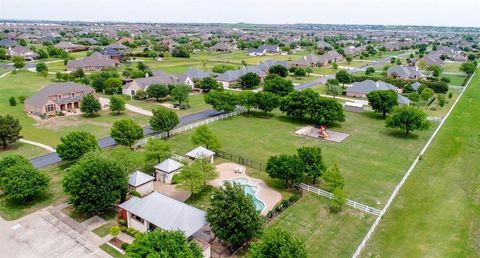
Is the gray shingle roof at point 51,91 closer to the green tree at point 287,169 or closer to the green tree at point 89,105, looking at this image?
the green tree at point 89,105

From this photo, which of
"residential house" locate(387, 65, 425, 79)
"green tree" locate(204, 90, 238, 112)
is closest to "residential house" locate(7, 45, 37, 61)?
"green tree" locate(204, 90, 238, 112)

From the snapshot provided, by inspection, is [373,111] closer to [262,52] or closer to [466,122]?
[466,122]

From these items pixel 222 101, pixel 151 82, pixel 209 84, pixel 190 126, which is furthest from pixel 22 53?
pixel 190 126

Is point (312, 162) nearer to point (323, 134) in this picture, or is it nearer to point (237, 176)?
point (237, 176)

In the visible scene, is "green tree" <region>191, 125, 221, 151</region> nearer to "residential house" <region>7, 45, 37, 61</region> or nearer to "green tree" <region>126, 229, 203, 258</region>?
"green tree" <region>126, 229, 203, 258</region>

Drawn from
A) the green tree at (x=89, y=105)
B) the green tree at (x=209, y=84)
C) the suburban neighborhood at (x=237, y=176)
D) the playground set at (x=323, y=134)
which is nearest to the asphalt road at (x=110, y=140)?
the suburban neighborhood at (x=237, y=176)

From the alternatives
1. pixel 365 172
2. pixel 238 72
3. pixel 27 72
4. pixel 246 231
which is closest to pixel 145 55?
pixel 27 72
